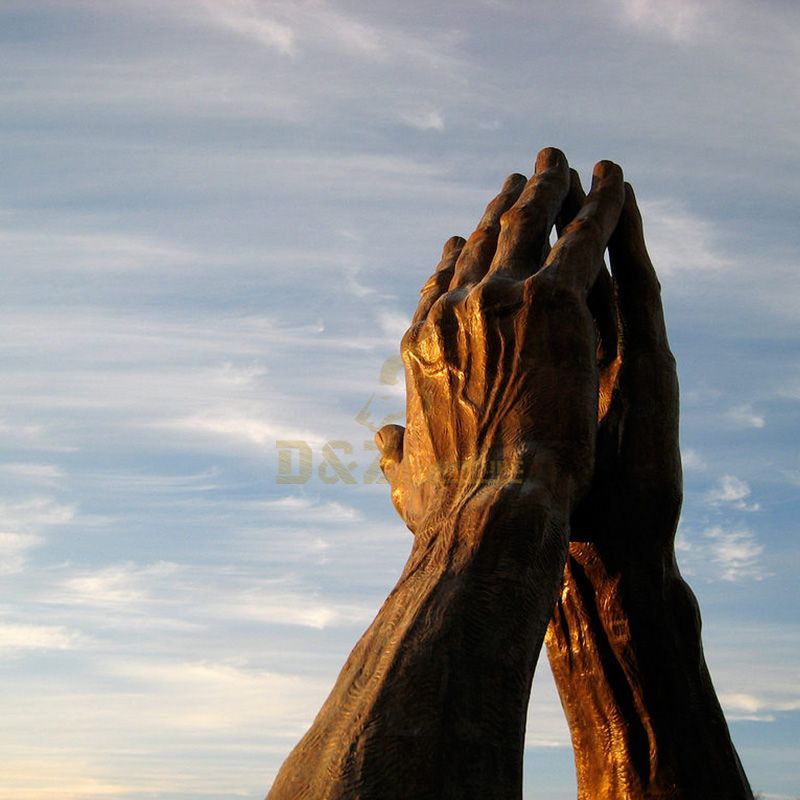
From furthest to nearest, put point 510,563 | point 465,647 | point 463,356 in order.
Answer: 1. point 463,356
2. point 510,563
3. point 465,647

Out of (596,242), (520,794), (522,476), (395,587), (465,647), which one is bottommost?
(520,794)

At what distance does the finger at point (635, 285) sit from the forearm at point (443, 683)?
152 cm

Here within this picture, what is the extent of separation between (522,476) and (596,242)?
135 centimetres

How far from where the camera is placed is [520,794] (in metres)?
3.74

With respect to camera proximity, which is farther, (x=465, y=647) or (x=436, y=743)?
(x=465, y=647)

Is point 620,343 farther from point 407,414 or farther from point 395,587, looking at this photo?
point 395,587

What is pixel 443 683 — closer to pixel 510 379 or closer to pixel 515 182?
pixel 510 379

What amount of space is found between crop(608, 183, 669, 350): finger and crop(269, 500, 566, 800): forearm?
1516 mm

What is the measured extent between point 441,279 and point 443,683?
275 cm

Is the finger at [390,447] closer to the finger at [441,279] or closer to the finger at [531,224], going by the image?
the finger at [441,279]

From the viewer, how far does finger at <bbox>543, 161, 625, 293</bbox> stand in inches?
196

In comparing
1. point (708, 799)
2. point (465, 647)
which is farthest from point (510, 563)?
point (708, 799)

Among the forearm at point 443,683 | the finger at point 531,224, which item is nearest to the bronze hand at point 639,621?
the finger at point 531,224

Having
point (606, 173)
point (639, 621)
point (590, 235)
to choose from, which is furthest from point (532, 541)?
point (606, 173)
